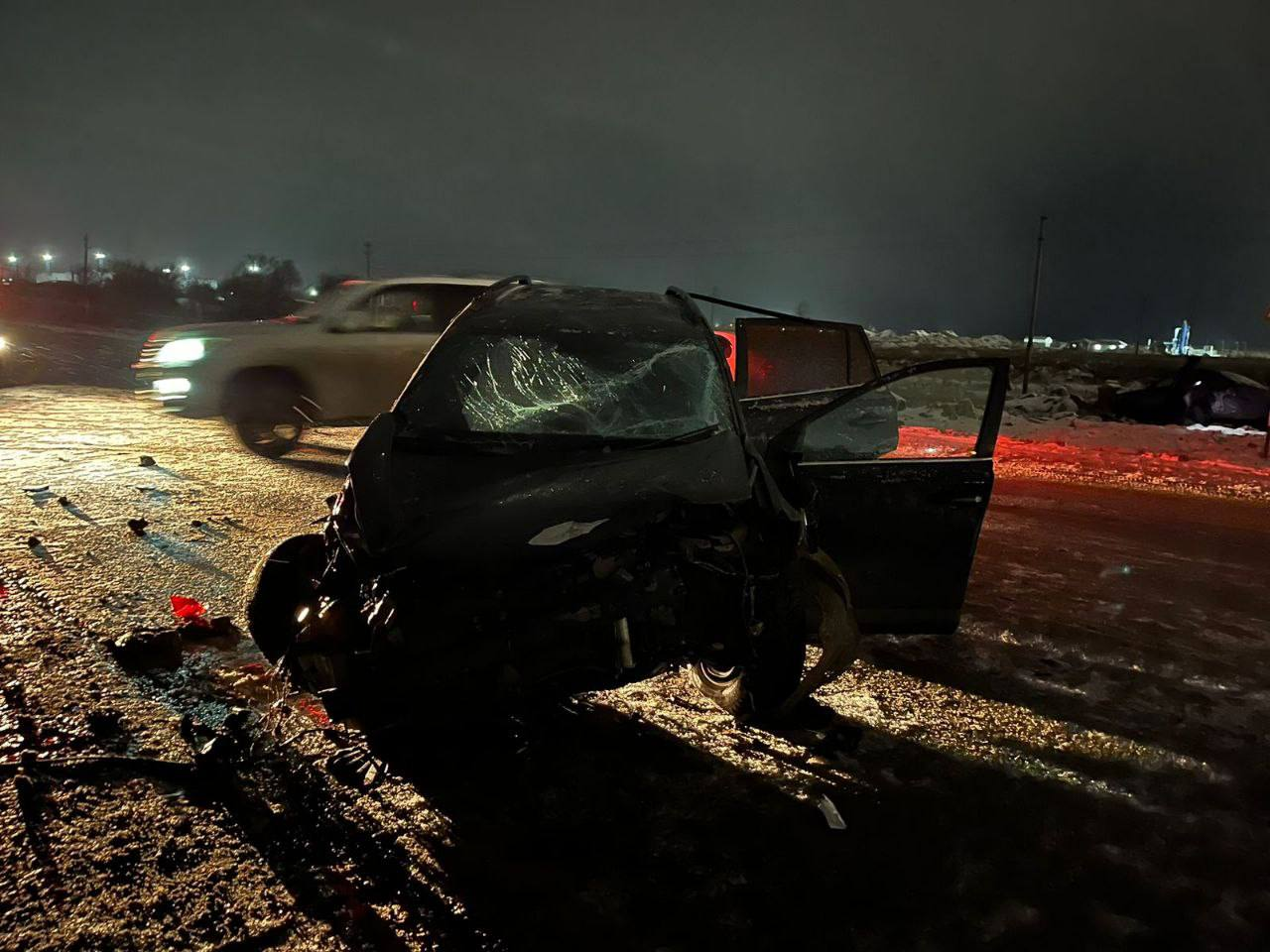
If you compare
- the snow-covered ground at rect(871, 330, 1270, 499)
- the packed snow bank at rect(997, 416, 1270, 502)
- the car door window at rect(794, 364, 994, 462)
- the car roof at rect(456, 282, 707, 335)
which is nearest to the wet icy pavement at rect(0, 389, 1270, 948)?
the car door window at rect(794, 364, 994, 462)

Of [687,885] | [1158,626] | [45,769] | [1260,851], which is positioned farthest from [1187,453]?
[45,769]

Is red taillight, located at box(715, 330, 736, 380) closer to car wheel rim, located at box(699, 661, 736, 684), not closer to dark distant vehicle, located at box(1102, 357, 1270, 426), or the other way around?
car wheel rim, located at box(699, 661, 736, 684)

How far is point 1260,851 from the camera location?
2928 millimetres

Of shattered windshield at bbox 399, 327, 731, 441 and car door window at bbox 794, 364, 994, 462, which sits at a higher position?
shattered windshield at bbox 399, 327, 731, 441

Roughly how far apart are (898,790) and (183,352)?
29.3 feet

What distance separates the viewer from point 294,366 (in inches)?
373

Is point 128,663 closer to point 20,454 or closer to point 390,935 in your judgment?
point 390,935

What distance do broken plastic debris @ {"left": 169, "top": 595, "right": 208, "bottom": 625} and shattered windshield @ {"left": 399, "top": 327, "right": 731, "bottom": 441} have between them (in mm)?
1818

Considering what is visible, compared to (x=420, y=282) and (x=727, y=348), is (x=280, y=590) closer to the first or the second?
(x=727, y=348)

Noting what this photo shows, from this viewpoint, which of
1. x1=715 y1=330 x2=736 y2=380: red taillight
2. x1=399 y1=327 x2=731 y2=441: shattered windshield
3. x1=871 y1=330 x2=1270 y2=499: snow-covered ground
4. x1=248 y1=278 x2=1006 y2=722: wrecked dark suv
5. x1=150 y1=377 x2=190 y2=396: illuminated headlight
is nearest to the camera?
x1=248 y1=278 x2=1006 y2=722: wrecked dark suv

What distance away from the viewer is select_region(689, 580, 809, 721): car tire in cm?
304

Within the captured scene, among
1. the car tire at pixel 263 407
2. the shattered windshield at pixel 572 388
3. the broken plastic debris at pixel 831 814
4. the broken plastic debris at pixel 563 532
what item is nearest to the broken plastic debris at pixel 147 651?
the shattered windshield at pixel 572 388

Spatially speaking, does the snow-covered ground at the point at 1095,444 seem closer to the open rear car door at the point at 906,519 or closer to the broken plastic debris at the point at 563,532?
the open rear car door at the point at 906,519

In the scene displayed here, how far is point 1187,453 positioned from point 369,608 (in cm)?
1461
